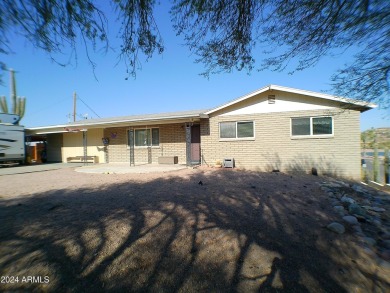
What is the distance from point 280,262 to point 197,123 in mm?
11151

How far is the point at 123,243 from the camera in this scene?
3.06m

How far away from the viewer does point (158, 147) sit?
14594 mm

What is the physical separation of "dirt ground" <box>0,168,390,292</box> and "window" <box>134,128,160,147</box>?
9990 mm

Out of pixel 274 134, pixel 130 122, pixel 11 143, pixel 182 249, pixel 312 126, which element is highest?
pixel 130 122

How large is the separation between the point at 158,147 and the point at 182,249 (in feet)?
39.2

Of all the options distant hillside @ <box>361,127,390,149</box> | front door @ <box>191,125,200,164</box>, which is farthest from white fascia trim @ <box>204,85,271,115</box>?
distant hillside @ <box>361,127,390,149</box>

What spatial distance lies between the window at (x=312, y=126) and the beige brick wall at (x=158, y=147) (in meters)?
6.73

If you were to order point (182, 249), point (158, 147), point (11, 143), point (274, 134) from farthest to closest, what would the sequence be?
point (11, 143) < point (158, 147) < point (274, 134) < point (182, 249)

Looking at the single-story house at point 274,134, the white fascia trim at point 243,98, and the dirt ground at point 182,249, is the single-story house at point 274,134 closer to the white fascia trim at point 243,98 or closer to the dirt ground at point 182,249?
the white fascia trim at point 243,98

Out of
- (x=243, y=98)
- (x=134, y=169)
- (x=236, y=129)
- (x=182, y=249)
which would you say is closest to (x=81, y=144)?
(x=134, y=169)

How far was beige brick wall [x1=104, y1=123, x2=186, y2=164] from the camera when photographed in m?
14.0

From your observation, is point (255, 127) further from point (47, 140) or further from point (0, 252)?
point (47, 140)

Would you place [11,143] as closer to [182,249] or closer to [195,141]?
[195,141]

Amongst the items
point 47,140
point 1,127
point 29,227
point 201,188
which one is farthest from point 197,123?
point 47,140
